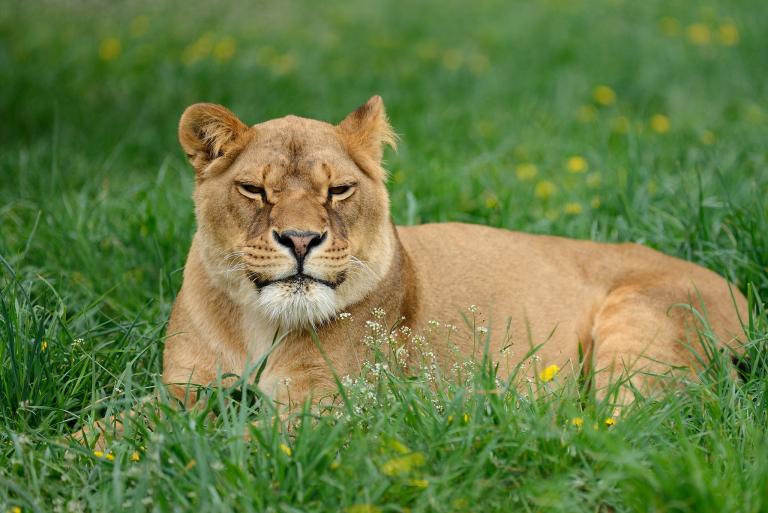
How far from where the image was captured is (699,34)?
1018 centimetres

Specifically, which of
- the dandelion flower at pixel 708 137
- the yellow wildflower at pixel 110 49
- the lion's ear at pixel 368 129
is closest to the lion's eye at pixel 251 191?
the lion's ear at pixel 368 129

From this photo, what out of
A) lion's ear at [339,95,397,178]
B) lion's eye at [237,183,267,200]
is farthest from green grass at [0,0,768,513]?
lion's ear at [339,95,397,178]

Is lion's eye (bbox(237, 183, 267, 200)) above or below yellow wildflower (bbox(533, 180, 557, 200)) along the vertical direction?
above

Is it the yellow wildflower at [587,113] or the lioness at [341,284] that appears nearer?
the lioness at [341,284]

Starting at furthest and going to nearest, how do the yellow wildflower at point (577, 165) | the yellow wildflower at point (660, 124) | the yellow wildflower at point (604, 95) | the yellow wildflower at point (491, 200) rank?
the yellow wildflower at point (604, 95), the yellow wildflower at point (660, 124), the yellow wildflower at point (577, 165), the yellow wildflower at point (491, 200)

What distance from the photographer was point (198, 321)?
4.13 m

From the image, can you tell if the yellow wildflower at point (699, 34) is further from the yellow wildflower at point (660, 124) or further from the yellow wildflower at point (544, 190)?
the yellow wildflower at point (544, 190)

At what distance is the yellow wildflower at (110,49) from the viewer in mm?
9500

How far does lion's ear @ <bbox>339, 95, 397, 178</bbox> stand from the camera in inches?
169

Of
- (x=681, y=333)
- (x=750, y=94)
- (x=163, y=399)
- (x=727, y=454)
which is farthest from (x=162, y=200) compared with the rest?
(x=750, y=94)

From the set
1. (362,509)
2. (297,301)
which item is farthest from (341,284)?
(362,509)

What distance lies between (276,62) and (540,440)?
22.6 feet

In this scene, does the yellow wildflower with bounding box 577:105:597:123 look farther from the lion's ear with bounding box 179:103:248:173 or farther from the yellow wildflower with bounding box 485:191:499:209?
the lion's ear with bounding box 179:103:248:173

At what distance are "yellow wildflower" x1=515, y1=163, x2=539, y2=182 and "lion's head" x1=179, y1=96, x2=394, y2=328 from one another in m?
2.76
